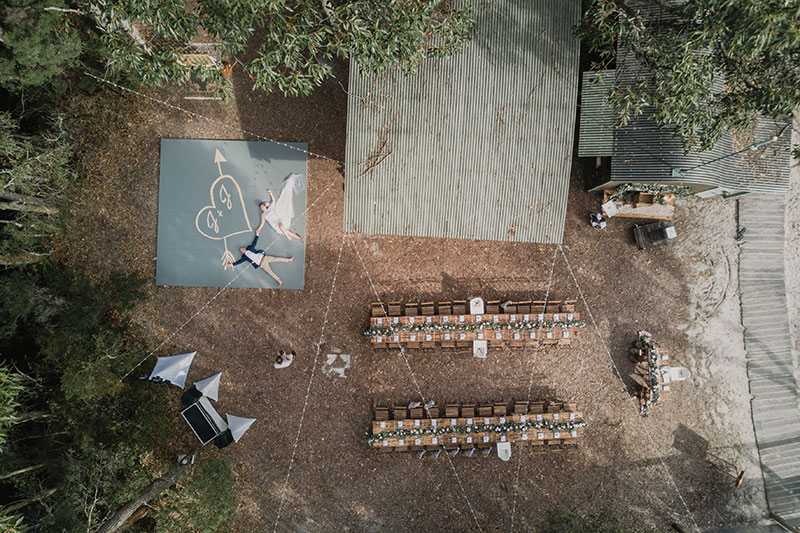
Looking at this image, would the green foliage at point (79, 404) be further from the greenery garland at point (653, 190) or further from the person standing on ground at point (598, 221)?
the greenery garland at point (653, 190)

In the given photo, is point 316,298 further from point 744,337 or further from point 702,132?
point 744,337

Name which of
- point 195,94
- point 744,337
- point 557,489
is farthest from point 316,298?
point 744,337

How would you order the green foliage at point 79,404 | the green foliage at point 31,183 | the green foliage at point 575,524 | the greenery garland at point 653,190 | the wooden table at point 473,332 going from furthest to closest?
1. the wooden table at point 473,332
2. the greenery garland at point 653,190
3. the green foliage at point 575,524
4. the green foliage at point 79,404
5. the green foliage at point 31,183

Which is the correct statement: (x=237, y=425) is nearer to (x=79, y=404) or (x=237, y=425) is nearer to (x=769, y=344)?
(x=79, y=404)

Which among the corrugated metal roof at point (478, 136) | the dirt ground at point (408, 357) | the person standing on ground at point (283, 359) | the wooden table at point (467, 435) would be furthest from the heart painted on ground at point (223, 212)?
the wooden table at point (467, 435)

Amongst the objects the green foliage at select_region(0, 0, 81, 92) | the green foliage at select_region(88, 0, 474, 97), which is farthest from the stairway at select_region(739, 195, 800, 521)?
the green foliage at select_region(0, 0, 81, 92)

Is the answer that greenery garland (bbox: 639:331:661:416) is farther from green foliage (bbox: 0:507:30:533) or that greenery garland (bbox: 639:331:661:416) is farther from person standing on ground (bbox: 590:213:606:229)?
green foliage (bbox: 0:507:30:533)

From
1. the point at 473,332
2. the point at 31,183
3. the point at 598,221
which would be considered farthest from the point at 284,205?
the point at 598,221
